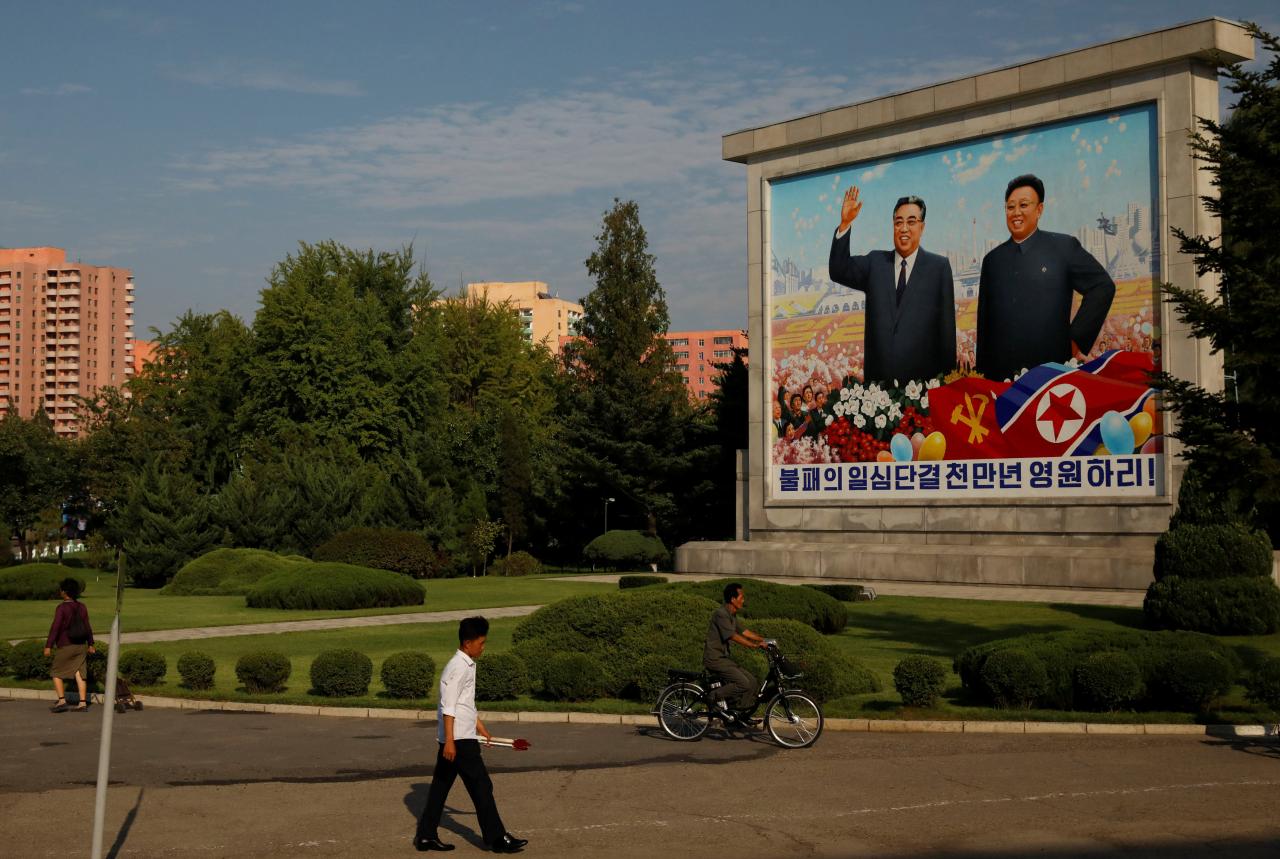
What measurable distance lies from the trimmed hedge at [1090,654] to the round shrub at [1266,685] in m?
0.33

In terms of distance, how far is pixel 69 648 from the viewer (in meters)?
19.0

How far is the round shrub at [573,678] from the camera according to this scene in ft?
60.1

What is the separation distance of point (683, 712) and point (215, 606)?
25.1 m

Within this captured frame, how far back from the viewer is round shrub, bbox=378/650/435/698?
61.1 feet

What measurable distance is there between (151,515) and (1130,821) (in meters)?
46.6

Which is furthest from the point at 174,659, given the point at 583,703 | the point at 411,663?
the point at 583,703

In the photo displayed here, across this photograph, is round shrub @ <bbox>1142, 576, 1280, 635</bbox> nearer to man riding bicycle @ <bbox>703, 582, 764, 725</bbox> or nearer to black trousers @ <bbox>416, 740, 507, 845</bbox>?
man riding bicycle @ <bbox>703, 582, 764, 725</bbox>

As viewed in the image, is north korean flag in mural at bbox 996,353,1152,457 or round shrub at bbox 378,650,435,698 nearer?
round shrub at bbox 378,650,435,698

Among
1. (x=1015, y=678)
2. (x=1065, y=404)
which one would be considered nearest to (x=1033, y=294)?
(x=1065, y=404)

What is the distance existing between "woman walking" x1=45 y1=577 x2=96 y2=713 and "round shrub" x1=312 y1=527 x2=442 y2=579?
2897 cm

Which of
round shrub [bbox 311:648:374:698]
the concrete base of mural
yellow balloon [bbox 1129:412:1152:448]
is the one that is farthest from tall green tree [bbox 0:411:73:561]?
round shrub [bbox 311:648:374:698]

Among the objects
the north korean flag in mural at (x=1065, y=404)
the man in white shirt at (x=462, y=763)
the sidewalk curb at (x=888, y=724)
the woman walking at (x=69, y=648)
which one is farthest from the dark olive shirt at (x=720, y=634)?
the north korean flag in mural at (x=1065, y=404)

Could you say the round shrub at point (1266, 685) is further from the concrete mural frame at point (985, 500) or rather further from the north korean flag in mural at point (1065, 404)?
the north korean flag in mural at point (1065, 404)

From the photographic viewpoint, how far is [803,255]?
4616cm
